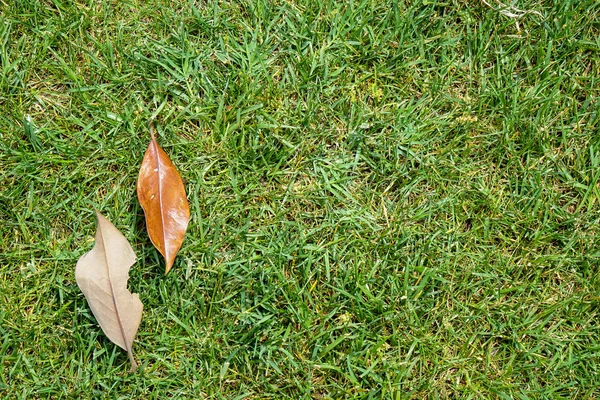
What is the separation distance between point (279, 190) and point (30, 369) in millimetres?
1219

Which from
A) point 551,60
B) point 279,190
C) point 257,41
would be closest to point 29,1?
point 257,41

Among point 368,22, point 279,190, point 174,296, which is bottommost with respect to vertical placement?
point 174,296

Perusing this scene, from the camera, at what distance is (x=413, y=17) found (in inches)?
119

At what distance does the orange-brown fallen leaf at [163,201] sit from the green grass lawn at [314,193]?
0.34 feet

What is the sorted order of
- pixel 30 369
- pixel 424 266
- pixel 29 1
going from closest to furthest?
pixel 30 369 → pixel 424 266 → pixel 29 1

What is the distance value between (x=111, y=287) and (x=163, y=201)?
0.39 meters

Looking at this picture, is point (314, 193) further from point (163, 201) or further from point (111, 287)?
point (111, 287)

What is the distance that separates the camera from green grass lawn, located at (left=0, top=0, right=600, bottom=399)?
2.64m

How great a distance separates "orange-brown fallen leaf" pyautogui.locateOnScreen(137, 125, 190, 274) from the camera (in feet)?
8.54

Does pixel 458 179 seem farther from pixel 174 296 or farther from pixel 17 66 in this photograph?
pixel 17 66

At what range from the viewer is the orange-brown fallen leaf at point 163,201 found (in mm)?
2602

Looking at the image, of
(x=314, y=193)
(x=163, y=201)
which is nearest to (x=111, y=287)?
(x=163, y=201)

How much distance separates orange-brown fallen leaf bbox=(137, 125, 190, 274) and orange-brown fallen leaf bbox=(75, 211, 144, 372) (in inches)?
5.5

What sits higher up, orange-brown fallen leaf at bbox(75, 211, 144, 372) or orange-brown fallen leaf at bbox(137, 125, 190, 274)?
orange-brown fallen leaf at bbox(137, 125, 190, 274)
